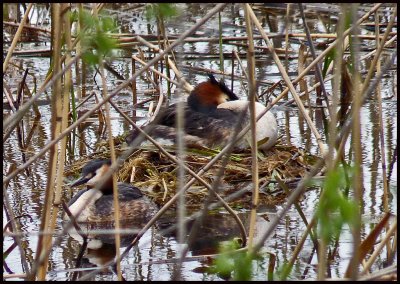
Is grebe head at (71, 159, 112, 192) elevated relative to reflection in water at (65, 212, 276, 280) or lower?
elevated

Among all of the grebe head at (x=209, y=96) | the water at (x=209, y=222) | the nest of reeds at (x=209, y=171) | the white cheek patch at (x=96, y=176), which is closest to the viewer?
the water at (x=209, y=222)

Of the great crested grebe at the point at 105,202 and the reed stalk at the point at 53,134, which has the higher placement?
the reed stalk at the point at 53,134

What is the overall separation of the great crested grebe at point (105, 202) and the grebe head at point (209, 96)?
4.53 ft

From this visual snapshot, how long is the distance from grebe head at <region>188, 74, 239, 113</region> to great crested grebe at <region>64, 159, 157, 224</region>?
1380 millimetres

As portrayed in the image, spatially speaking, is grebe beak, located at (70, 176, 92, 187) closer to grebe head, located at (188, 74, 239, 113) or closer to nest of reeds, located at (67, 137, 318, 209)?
nest of reeds, located at (67, 137, 318, 209)

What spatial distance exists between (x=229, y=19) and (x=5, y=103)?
3.66 m

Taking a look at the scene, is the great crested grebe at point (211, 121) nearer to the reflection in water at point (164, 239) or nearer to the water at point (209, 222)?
the water at point (209, 222)

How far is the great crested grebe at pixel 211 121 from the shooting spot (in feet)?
21.1

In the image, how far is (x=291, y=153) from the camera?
6.40 metres

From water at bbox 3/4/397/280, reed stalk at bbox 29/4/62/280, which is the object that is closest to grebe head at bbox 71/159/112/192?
water at bbox 3/4/397/280

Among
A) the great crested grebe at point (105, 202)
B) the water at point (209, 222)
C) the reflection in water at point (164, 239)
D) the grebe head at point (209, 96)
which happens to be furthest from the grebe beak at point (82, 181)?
the grebe head at point (209, 96)

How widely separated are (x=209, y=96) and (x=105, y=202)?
64.9 inches

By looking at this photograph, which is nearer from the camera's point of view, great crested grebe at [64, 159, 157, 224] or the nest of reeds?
great crested grebe at [64, 159, 157, 224]

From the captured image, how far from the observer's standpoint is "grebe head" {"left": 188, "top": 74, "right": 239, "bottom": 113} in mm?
7031
